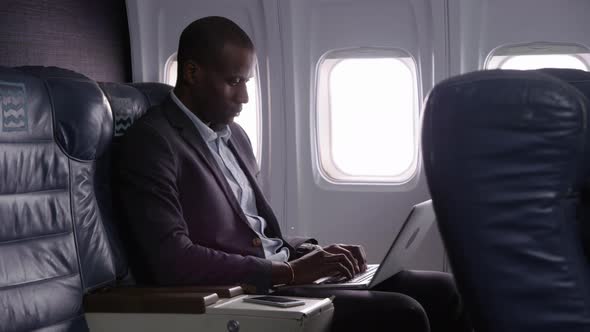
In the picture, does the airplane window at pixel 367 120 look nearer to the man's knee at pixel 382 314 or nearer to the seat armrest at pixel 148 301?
the man's knee at pixel 382 314

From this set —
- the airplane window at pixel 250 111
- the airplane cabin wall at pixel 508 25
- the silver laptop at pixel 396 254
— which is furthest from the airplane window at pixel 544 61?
the silver laptop at pixel 396 254

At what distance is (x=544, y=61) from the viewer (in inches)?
153

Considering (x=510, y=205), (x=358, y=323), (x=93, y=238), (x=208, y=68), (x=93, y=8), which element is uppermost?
(x=93, y=8)

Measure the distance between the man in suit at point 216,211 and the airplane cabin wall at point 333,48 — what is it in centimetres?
127

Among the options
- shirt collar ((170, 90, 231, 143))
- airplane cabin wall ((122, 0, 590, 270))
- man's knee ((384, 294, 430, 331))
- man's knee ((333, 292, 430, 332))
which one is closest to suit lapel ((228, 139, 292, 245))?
shirt collar ((170, 90, 231, 143))

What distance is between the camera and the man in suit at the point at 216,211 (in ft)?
7.80

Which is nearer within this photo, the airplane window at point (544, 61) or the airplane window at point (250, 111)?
the airplane window at point (544, 61)

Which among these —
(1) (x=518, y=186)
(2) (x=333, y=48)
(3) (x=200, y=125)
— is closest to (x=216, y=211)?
(3) (x=200, y=125)

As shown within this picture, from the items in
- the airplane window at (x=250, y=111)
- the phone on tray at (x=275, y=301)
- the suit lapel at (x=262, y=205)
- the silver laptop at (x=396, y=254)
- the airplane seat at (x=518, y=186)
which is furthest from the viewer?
the airplane window at (x=250, y=111)

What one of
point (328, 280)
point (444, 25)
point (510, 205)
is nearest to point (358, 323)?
point (328, 280)

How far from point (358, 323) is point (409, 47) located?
1947mm

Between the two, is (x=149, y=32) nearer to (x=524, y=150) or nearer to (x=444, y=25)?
(x=444, y=25)

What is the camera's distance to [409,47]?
4.01 meters

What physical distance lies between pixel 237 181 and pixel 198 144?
246 millimetres
